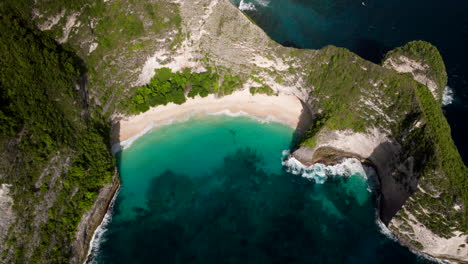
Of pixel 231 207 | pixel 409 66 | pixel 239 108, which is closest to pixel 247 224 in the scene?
pixel 231 207

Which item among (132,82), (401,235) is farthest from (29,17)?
(401,235)

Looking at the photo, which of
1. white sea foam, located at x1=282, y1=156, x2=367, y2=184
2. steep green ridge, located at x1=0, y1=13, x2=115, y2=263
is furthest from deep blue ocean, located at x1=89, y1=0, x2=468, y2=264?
steep green ridge, located at x1=0, y1=13, x2=115, y2=263

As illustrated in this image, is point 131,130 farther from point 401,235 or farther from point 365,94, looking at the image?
point 401,235

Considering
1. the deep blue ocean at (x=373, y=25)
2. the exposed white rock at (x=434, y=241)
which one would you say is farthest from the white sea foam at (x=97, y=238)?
the deep blue ocean at (x=373, y=25)

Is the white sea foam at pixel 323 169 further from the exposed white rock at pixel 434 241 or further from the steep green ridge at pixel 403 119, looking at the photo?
the exposed white rock at pixel 434 241

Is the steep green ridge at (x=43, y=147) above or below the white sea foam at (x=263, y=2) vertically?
below
